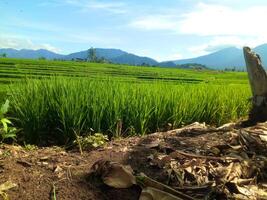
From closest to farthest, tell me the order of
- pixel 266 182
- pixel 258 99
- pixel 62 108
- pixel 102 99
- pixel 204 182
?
pixel 204 182 → pixel 266 182 → pixel 62 108 → pixel 102 99 → pixel 258 99

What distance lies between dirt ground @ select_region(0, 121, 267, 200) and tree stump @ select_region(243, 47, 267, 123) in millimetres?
1610

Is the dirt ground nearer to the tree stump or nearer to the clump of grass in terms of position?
the clump of grass

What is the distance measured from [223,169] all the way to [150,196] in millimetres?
739

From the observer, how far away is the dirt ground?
306 centimetres

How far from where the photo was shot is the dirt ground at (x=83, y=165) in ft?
10.0

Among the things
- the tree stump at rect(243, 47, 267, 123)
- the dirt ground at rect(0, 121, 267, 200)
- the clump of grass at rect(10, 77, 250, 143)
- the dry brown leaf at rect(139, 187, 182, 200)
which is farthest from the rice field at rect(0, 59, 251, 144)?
the dry brown leaf at rect(139, 187, 182, 200)

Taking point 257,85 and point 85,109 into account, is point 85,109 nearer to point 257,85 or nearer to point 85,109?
point 85,109

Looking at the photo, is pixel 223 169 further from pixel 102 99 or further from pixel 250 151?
pixel 102 99

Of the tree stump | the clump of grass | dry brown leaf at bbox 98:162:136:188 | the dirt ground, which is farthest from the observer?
the tree stump

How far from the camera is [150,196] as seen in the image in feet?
10.2

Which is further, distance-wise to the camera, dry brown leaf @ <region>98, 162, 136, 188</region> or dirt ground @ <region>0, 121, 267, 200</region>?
dry brown leaf @ <region>98, 162, 136, 188</region>

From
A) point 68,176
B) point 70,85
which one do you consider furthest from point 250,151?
point 70,85

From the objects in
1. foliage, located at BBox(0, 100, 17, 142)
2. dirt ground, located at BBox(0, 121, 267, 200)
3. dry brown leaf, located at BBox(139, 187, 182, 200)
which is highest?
foliage, located at BBox(0, 100, 17, 142)

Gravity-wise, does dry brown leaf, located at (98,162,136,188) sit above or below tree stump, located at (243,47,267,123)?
below
